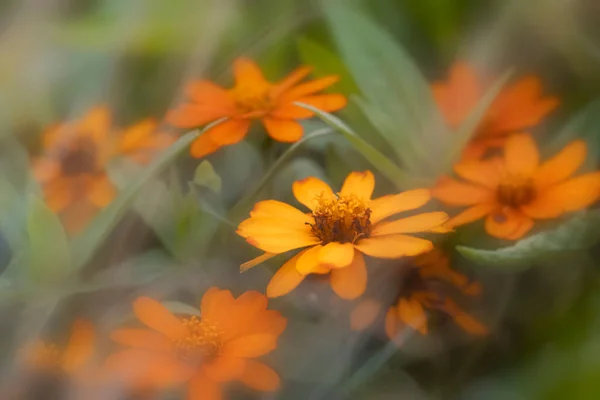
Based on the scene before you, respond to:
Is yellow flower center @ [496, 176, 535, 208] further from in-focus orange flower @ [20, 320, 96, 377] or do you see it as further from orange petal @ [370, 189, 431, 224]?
in-focus orange flower @ [20, 320, 96, 377]

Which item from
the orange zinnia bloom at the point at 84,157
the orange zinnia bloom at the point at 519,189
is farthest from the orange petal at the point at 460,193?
the orange zinnia bloom at the point at 84,157

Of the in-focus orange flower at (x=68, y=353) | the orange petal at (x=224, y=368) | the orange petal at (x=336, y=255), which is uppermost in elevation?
the orange petal at (x=336, y=255)

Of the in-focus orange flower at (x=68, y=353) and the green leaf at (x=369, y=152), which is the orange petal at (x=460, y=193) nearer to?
the green leaf at (x=369, y=152)

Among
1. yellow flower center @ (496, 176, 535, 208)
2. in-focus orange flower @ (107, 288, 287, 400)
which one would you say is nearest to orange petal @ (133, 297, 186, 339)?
in-focus orange flower @ (107, 288, 287, 400)

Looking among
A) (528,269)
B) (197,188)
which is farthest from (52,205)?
(528,269)

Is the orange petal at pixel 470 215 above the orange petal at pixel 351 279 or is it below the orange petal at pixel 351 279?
above

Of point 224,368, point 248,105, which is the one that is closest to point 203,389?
point 224,368

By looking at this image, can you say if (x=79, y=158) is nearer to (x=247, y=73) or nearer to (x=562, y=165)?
(x=247, y=73)
